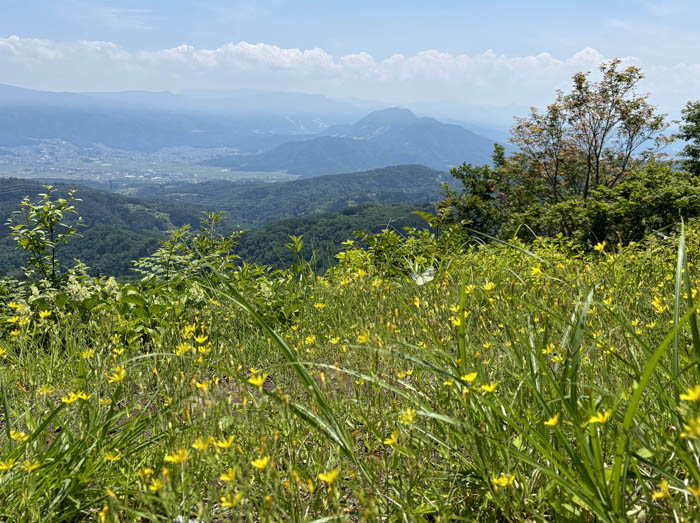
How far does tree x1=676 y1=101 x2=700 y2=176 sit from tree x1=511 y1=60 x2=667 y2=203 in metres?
2.17

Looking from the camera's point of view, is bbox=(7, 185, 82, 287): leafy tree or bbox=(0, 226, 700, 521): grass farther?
bbox=(7, 185, 82, 287): leafy tree

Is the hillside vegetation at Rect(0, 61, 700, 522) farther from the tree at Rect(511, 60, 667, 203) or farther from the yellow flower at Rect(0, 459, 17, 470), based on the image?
the tree at Rect(511, 60, 667, 203)

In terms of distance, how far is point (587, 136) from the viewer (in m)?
18.3

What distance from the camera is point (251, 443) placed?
160cm


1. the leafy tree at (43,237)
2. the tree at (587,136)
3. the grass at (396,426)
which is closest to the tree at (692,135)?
the tree at (587,136)

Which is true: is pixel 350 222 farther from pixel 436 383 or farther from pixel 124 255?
pixel 436 383

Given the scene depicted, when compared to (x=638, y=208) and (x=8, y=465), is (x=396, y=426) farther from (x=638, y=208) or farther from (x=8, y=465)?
(x=638, y=208)

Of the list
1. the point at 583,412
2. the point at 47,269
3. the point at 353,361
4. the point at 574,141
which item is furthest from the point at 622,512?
the point at 574,141

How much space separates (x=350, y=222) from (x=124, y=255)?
58.3m

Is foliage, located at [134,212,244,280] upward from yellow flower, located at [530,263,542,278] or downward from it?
downward

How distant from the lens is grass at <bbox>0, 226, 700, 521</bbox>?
1.05 meters

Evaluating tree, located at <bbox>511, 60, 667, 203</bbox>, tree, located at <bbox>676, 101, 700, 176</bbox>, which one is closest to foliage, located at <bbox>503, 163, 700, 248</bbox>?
tree, located at <bbox>511, 60, 667, 203</bbox>

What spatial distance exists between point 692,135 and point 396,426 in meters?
26.9

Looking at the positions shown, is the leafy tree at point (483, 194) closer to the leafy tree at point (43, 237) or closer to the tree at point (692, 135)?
the tree at point (692, 135)
